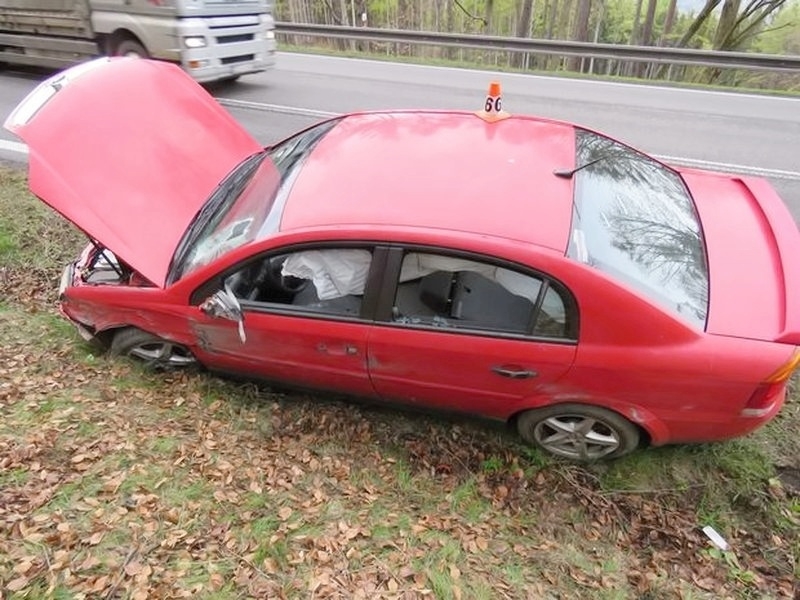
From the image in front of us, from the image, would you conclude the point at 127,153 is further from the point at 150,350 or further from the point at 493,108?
the point at 493,108

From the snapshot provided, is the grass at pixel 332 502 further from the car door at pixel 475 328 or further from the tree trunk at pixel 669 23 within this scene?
the tree trunk at pixel 669 23

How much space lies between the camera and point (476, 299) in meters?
3.17

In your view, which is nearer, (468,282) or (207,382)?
(468,282)

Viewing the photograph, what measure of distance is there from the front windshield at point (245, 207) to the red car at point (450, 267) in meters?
0.02

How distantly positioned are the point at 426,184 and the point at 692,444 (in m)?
2.26

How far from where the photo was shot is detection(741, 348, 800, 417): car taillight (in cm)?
287

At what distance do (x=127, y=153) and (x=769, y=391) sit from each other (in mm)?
3977

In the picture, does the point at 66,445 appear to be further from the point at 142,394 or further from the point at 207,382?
the point at 207,382

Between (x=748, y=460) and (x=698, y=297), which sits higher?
(x=698, y=297)

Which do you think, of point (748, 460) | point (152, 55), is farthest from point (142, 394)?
point (152, 55)

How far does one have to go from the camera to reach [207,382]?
13.4ft

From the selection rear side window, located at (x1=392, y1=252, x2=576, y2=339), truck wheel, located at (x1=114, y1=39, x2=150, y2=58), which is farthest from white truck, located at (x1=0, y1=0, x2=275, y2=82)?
rear side window, located at (x1=392, y1=252, x2=576, y2=339)

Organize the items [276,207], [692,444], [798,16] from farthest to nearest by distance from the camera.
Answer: [798,16] → [692,444] → [276,207]

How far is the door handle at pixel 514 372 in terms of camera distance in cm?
316
